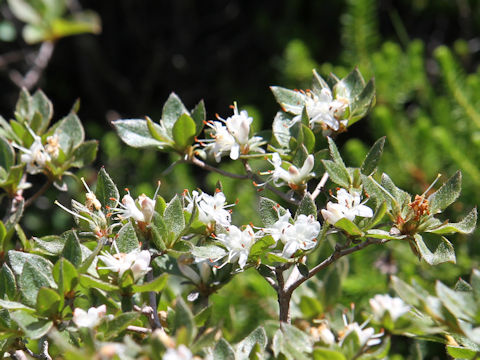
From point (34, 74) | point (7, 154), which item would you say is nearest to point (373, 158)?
point (7, 154)

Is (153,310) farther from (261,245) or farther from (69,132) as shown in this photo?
(69,132)

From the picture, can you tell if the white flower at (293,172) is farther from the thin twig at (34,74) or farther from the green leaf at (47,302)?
the thin twig at (34,74)

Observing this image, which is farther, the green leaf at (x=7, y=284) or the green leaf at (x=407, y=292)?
the green leaf at (x=7, y=284)

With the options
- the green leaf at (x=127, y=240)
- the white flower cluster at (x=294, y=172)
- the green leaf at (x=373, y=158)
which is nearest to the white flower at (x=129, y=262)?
the green leaf at (x=127, y=240)

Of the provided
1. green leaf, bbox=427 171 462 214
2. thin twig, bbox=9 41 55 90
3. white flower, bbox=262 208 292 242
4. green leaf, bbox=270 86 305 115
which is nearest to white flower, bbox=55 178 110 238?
white flower, bbox=262 208 292 242

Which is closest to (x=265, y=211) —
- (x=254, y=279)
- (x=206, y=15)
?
(x=254, y=279)

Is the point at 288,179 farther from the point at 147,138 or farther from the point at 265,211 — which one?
the point at 147,138
